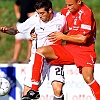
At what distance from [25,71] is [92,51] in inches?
73.7

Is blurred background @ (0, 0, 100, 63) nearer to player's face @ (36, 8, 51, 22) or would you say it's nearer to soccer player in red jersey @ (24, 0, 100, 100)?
soccer player in red jersey @ (24, 0, 100, 100)

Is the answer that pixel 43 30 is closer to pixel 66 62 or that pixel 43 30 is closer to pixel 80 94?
pixel 66 62

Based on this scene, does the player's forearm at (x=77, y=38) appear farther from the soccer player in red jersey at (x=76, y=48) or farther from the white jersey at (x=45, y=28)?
the white jersey at (x=45, y=28)

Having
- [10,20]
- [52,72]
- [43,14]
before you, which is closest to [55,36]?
[43,14]

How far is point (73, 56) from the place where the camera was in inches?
403

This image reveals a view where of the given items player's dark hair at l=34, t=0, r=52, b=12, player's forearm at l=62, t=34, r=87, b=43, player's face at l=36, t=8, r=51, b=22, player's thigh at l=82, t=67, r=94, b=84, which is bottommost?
player's thigh at l=82, t=67, r=94, b=84

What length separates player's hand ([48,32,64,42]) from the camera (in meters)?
9.89

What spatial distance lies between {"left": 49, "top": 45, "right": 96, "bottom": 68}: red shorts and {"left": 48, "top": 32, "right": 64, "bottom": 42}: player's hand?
124 mm

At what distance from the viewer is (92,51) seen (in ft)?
33.5

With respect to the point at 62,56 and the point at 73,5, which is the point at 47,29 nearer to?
the point at 62,56

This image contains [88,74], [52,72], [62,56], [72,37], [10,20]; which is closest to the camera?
[72,37]

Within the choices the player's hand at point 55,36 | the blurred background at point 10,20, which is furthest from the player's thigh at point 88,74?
the blurred background at point 10,20

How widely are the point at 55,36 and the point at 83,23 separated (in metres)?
0.49

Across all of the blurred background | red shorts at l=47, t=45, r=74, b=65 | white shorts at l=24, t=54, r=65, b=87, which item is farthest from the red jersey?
the blurred background
